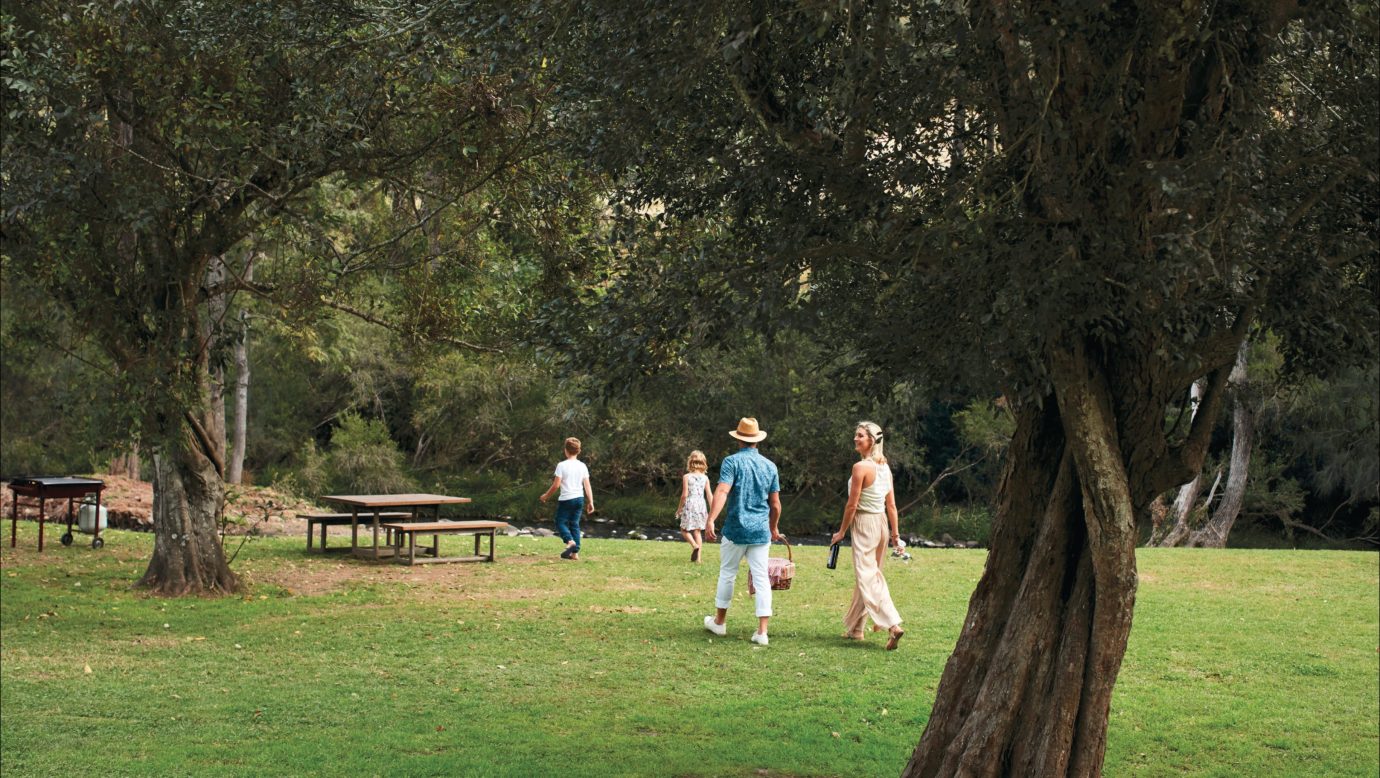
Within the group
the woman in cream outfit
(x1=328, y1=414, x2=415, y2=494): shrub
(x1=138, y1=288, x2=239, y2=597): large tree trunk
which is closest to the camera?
the woman in cream outfit

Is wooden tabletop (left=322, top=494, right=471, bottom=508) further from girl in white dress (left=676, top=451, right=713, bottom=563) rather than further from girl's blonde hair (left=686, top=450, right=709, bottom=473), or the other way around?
girl's blonde hair (left=686, top=450, right=709, bottom=473)

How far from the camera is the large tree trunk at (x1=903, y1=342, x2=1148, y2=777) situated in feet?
18.9

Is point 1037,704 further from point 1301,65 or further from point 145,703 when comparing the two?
point 145,703

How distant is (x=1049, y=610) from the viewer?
6.18 metres

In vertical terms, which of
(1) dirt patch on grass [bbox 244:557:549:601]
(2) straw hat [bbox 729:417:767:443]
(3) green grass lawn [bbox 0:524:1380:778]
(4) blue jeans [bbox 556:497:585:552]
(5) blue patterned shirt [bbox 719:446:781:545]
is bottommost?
(3) green grass lawn [bbox 0:524:1380:778]

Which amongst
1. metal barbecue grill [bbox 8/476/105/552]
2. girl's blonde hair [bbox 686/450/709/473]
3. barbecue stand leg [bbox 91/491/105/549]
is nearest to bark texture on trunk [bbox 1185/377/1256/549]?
girl's blonde hair [bbox 686/450/709/473]

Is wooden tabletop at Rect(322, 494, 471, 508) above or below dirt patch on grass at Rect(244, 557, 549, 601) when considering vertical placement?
above

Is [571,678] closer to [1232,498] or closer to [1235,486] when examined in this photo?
[1232,498]

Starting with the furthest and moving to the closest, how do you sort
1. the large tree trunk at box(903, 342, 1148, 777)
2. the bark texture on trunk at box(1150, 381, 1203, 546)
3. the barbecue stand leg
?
1. the bark texture on trunk at box(1150, 381, 1203, 546)
2. the barbecue stand leg
3. the large tree trunk at box(903, 342, 1148, 777)

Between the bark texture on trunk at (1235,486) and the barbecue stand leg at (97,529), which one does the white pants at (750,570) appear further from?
the bark texture on trunk at (1235,486)

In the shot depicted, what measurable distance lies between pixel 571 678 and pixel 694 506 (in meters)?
8.23

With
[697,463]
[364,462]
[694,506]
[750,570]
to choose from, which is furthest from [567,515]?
[364,462]

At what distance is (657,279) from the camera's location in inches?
238

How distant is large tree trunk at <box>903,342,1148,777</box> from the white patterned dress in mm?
11146
